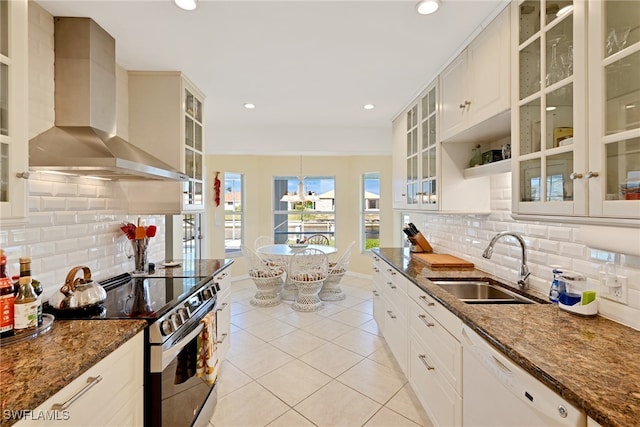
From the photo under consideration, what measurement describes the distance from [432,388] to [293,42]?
7.75 feet

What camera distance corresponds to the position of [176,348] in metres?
1.56

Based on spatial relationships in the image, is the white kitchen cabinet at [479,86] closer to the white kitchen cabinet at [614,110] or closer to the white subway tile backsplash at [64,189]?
the white kitchen cabinet at [614,110]

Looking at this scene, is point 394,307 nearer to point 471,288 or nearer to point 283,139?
point 471,288

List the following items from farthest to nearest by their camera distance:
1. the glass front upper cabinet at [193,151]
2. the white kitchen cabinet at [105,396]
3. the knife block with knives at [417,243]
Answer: the knife block with knives at [417,243] < the glass front upper cabinet at [193,151] < the white kitchen cabinet at [105,396]

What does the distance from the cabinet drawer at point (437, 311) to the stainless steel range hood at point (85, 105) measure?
71.3 inches

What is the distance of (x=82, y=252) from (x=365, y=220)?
4.81m

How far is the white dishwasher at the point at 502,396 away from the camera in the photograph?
0.89 m

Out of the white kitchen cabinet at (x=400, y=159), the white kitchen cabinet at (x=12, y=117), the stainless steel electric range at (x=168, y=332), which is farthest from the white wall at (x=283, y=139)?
the white kitchen cabinet at (x=12, y=117)

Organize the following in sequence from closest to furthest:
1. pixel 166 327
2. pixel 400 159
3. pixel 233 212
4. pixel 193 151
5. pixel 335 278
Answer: pixel 166 327 → pixel 193 151 → pixel 400 159 → pixel 335 278 → pixel 233 212

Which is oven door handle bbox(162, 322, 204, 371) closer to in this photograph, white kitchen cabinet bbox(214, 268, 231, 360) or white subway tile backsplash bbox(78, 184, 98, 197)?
white kitchen cabinet bbox(214, 268, 231, 360)

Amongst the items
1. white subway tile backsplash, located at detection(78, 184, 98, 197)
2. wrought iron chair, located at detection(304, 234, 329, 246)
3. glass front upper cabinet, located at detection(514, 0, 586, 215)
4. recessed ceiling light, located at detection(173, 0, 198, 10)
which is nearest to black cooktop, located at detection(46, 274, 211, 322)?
white subway tile backsplash, located at detection(78, 184, 98, 197)

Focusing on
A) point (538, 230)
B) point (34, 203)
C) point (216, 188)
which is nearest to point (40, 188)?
point (34, 203)

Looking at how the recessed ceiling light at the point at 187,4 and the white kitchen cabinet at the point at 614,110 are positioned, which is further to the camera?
the recessed ceiling light at the point at 187,4

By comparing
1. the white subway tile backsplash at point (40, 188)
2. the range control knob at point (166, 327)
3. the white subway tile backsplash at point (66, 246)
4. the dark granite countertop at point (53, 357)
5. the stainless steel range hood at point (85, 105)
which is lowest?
the range control knob at point (166, 327)
